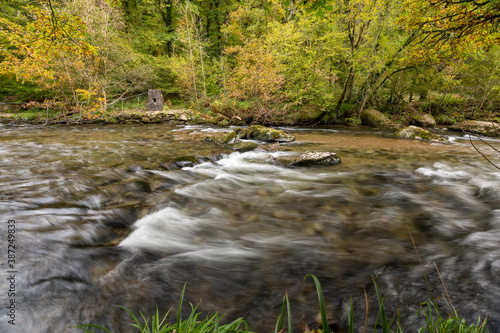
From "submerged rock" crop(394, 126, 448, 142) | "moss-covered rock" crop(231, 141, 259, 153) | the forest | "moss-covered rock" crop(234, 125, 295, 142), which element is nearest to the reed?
"moss-covered rock" crop(231, 141, 259, 153)

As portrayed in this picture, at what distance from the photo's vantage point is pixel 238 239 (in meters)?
2.87

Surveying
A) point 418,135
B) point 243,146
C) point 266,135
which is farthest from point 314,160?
point 418,135

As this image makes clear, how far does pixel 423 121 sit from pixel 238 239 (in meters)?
17.1

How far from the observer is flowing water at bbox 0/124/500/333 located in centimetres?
172

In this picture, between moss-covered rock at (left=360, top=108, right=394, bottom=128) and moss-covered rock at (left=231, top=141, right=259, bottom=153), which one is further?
moss-covered rock at (left=360, top=108, right=394, bottom=128)

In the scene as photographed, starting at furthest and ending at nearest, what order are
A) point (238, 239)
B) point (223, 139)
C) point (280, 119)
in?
point (280, 119) → point (223, 139) → point (238, 239)

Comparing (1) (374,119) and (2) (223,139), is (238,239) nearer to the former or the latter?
(2) (223,139)

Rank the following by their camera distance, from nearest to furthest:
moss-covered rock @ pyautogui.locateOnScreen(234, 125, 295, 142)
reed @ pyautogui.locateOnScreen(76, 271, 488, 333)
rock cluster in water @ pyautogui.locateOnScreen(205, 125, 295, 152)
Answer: reed @ pyautogui.locateOnScreen(76, 271, 488, 333) → rock cluster in water @ pyautogui.locateOnScreen(205, 125, 295, 152) → moss-covered rock @ pyautogui.locateOnScreen(234, 125, 295, 142)

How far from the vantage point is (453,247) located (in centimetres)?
250

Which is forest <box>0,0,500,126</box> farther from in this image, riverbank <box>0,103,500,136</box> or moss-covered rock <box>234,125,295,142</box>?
moss-covered rock <box>234,125,295,142</box>

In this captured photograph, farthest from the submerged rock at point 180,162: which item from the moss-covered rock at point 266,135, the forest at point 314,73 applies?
the forest at point 314,73

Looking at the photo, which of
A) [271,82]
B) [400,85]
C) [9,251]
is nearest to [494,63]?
[400,85]

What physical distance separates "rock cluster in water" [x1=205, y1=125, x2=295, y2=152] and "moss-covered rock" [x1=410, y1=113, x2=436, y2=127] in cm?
1089

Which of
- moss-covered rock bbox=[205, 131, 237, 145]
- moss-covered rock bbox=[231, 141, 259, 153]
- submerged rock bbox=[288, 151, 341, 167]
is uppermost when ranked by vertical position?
moss-covered rock bbox=[205, 131, 237, 145]
